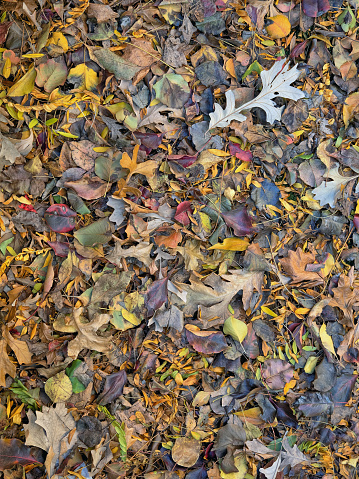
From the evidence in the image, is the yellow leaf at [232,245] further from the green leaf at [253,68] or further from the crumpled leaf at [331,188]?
the green leaf at [253,68]

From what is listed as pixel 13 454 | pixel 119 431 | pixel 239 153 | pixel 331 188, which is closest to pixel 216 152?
pixel 239 153

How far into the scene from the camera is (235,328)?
3.68 ft

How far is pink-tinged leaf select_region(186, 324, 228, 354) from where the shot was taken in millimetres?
1109

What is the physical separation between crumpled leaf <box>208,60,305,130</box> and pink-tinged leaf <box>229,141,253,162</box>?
0.22ft

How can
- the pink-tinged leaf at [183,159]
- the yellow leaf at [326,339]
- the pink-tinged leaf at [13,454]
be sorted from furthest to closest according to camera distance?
1. the yellow leaf at [326,339]
2. the pink-tinged leaf at [183,159]
3. the pink-tinged leaf at [13,454]

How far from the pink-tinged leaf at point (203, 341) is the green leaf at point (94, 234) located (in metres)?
0.35

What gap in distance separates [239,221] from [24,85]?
0.71 meters

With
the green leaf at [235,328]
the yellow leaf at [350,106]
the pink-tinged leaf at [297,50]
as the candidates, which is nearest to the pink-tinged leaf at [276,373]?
the green leaf at [235,328]

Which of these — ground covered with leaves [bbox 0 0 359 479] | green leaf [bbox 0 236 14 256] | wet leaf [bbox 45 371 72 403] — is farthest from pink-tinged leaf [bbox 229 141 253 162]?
wet leaf [bbox 45 371 72 403]

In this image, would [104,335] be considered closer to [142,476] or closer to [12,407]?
[12,407]

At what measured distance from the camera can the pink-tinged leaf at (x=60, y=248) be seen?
42.2 inches

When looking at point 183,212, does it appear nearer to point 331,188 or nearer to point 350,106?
point 331,188

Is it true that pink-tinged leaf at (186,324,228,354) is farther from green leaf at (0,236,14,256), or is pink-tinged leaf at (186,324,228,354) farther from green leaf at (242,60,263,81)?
green leaf at (242,60,263,81)

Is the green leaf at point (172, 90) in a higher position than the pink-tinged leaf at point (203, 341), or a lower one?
higher
